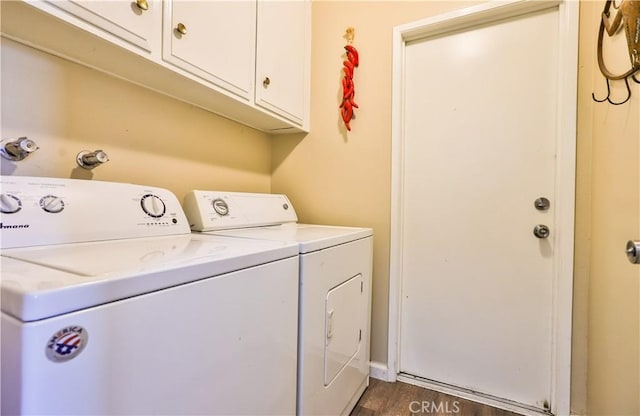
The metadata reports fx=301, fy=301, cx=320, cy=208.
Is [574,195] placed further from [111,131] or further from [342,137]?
[111,131]

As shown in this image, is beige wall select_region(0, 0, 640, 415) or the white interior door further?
the white interior door

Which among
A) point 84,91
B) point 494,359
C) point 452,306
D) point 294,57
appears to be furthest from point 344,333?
point 294,57

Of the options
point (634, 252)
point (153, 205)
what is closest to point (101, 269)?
point (153, 205)

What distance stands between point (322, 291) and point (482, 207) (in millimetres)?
998

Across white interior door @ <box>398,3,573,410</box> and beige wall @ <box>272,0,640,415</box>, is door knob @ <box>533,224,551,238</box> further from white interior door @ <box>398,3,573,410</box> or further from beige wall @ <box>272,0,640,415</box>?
beige wall @ <box>272,0,640,415</box>

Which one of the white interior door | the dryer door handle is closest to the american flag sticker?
the dryer door handle

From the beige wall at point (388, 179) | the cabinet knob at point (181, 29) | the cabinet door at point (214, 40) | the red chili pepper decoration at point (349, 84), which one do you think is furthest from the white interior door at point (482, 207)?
the cabinet knob at point (181, 29)

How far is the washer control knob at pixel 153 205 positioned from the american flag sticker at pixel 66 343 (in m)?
0.70

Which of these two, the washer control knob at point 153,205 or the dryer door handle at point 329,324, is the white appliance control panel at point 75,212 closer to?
the washer control knob at point 153,205

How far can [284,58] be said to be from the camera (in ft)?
5.48

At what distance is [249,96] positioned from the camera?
4.72 ft

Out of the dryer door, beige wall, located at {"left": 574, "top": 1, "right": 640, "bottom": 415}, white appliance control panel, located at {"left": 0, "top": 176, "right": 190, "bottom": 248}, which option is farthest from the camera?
the dryer door

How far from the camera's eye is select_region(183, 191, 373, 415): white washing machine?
1031 mm

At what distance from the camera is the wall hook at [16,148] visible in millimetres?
901
